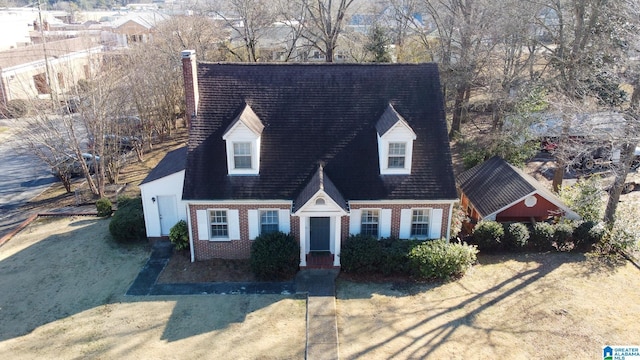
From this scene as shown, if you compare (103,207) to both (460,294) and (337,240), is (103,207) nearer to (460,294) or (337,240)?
(337,240)

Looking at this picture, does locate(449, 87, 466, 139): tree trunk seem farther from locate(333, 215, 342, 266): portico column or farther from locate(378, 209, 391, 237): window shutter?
locate(333, 215, 342, 266): portico column

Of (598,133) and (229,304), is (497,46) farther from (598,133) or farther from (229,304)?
(229,304)

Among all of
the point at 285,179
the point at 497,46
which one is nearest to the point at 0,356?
the point at 285,179

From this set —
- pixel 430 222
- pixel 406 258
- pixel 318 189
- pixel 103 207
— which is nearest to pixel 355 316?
pixel 406 258

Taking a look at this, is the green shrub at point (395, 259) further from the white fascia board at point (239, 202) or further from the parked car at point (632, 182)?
the parked car at point (632, 182)

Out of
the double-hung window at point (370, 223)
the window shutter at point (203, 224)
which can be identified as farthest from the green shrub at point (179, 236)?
the double-hung window at point (370, 223)
